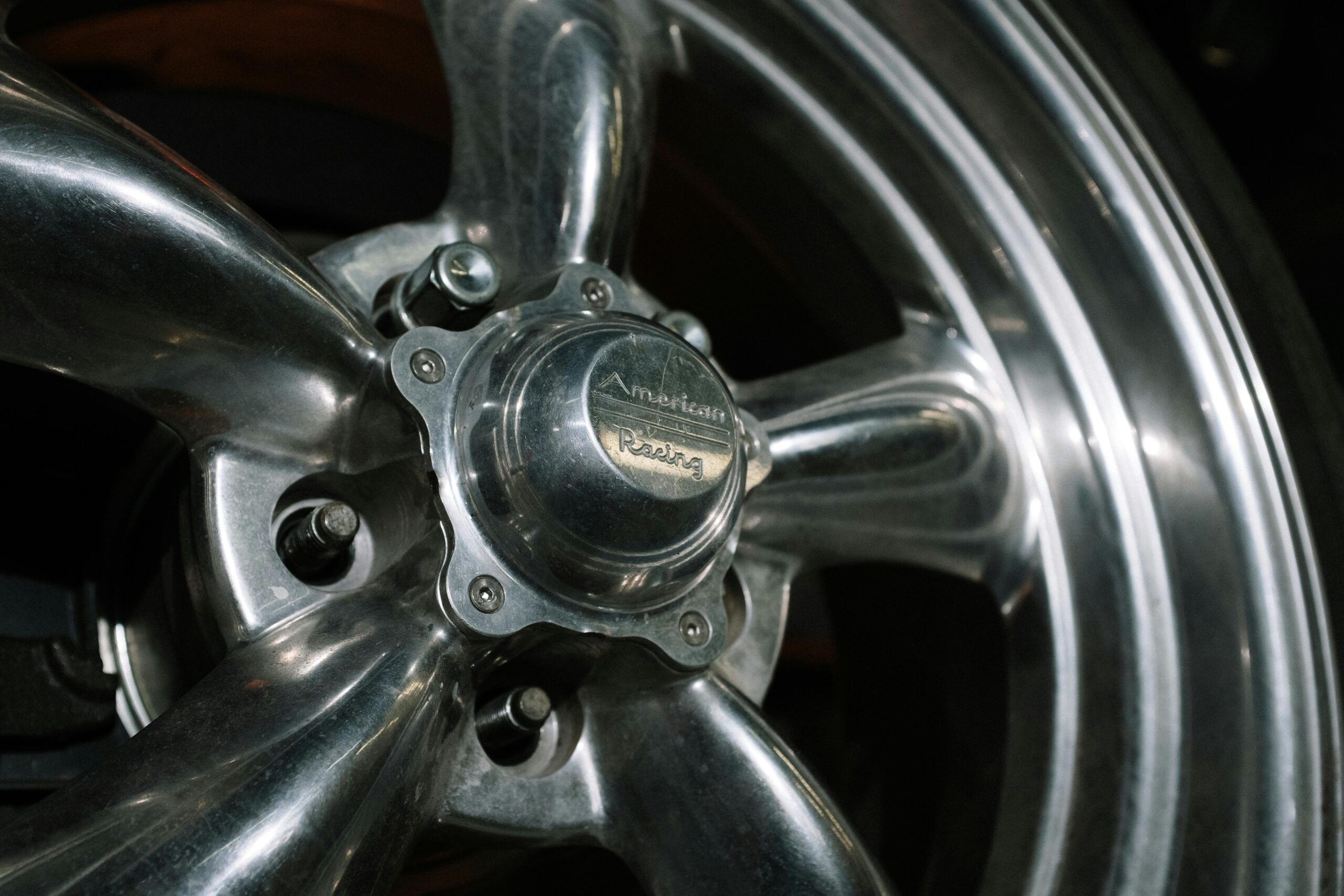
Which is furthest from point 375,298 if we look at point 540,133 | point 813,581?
point 813,581

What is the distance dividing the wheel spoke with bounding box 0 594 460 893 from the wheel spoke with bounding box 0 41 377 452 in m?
0.09

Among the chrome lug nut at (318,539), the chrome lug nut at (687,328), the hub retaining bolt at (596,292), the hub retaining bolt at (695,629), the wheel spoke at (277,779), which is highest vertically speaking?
the chrome lug nut at (687,328)

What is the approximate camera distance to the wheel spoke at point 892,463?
1.91ft

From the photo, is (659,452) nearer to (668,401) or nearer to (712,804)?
(668,401)

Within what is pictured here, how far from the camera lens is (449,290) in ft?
1.64

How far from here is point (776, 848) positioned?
475 millimetres

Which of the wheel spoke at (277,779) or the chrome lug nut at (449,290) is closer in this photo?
the wheel spoke at (277,779)

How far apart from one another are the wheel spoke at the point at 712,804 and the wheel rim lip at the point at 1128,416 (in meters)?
0.16

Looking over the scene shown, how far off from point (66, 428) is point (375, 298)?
149 millimetres

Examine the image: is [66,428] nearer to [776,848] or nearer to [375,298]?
[375,298]

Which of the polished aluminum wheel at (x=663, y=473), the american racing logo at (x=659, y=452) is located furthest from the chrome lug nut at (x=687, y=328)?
the american racing logo at (x=659, y=452)

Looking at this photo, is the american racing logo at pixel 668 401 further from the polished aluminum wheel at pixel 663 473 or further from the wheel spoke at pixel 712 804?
the wheel spoke at pixel 712 804

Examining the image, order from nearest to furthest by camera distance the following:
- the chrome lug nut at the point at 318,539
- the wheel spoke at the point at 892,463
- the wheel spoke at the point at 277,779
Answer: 1. the wheel spoke at the point at 277,779
2. the chrome lug nut at the point at 318,539
3. the wheel spoke at the point at 892,463

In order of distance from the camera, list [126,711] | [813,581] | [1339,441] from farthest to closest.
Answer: [813,581] < [1339,441] < [126,711]
